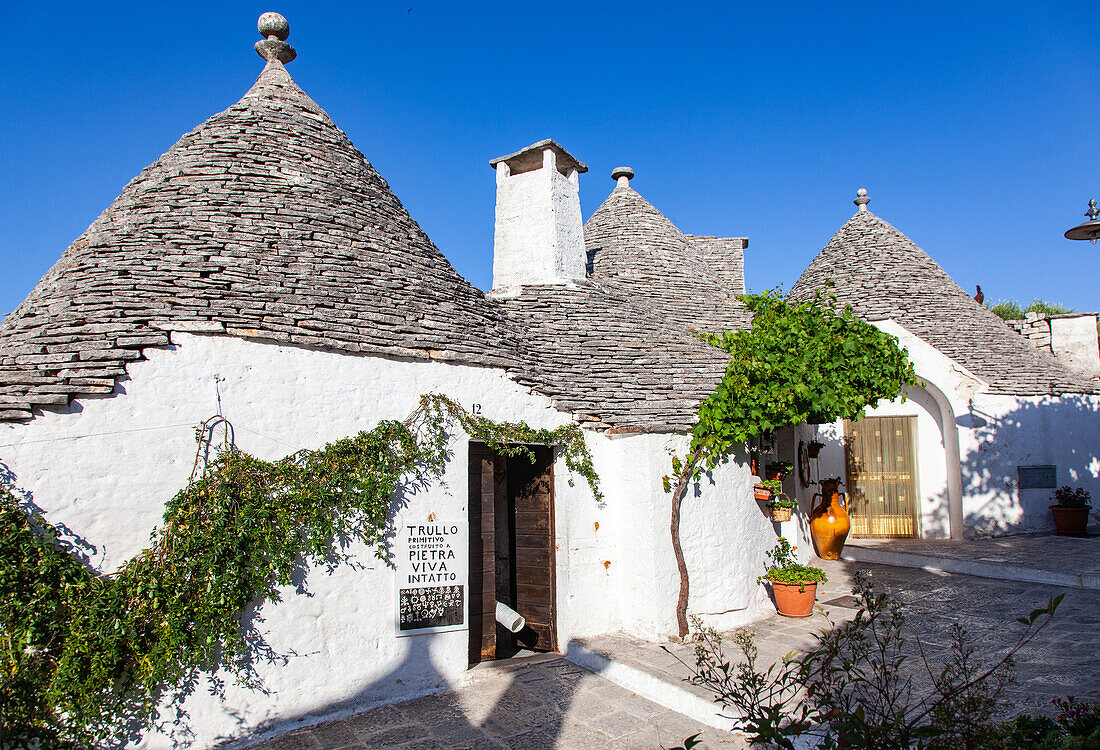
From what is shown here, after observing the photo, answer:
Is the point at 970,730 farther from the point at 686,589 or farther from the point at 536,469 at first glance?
the point at 536,469

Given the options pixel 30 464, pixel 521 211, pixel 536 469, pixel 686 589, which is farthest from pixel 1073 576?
pixel 30 464

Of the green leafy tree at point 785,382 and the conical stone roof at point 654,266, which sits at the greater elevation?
the conical stone roof at point 654,266

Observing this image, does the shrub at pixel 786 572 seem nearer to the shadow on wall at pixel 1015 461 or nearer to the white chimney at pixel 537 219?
the white chimney at pixel 537 219

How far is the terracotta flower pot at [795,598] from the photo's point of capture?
782 cm

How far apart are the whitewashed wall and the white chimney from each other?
11.5ft

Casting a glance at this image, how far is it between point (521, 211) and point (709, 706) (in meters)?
Answer: 7.50

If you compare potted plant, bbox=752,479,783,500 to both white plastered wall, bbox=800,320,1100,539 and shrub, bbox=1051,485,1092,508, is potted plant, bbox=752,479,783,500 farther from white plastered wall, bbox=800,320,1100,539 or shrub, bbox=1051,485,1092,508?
shrub, bbox=1051,485,1092,508

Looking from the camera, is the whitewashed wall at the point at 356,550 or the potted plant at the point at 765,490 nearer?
the whitewashed wall at the point at 356,550

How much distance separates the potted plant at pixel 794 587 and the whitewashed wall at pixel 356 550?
389 millimetres

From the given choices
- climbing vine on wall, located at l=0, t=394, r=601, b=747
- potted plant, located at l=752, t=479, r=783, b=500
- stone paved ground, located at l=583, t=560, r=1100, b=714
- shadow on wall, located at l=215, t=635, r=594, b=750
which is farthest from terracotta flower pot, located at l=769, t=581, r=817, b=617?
climbing vine on wall, located at l=0, t=394, r=601, b=747

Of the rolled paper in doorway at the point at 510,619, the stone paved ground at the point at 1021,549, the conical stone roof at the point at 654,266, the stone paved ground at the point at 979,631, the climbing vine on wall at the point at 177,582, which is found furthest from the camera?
the conical stone roof at the point at 654,266

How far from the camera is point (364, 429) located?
600 cm

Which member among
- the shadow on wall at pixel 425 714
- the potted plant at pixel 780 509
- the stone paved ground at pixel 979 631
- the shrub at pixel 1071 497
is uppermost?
the potted plant at pixel 780 509

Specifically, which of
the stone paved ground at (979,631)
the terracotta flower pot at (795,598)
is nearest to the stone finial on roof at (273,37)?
the stone paved ground at (979,631)
